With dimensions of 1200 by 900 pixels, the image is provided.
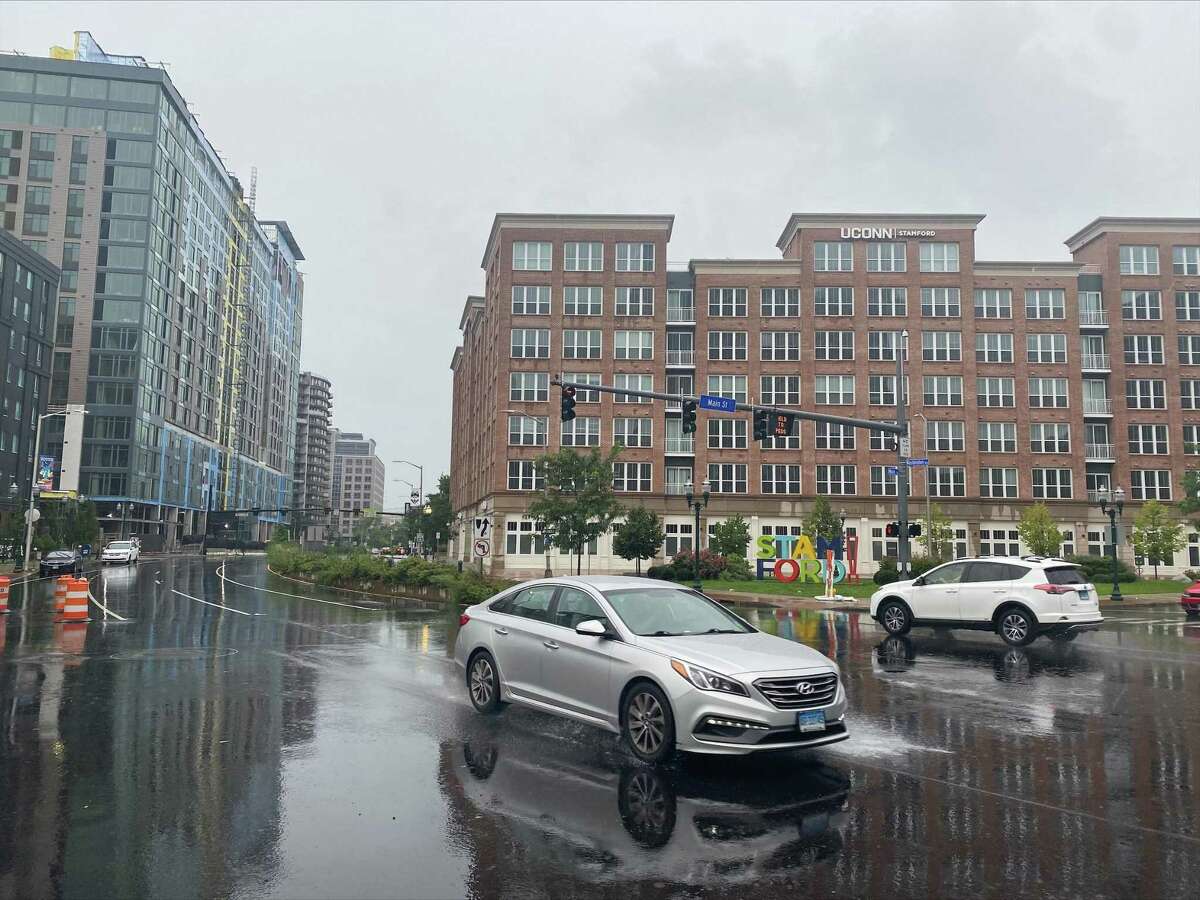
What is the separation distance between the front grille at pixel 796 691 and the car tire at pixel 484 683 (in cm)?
339

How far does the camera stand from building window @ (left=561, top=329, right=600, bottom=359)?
61562mm

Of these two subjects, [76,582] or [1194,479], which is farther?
[1194,479]

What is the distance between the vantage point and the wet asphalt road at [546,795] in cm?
499

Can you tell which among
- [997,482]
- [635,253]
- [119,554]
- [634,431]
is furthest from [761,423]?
[119,554]

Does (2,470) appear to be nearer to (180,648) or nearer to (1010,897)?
(180,648)

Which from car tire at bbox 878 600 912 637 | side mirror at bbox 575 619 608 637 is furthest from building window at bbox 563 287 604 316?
Answer: side mirror at bbox 575 619 608 637

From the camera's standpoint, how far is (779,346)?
62.3 meters

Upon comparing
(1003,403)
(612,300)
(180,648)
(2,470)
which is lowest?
(180,648)

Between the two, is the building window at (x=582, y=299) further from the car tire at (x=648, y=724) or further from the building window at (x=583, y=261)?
the car tire at (x=648, y=724)

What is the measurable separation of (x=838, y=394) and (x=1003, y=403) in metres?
11.9

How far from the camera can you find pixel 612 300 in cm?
6188

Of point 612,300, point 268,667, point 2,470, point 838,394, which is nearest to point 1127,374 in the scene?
point 838,394

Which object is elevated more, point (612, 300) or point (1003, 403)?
point (612, 300)

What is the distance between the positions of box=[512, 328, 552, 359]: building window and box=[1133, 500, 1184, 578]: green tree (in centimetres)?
3899
